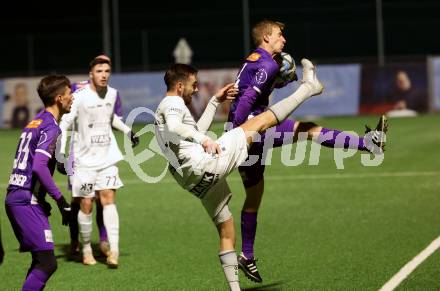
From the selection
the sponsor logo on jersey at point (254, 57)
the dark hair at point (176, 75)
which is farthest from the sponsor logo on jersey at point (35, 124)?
the sponsor logo on jersey at point (254, 57)

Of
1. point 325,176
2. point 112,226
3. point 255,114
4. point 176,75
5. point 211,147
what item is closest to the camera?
point 211,147

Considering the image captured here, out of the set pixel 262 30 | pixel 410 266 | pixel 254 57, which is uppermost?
pixel 262 30

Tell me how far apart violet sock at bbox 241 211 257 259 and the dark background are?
104ft

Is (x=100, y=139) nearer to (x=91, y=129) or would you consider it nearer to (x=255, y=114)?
(x=91, y=129)

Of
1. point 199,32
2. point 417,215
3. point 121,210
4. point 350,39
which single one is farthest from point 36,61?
point 417,215

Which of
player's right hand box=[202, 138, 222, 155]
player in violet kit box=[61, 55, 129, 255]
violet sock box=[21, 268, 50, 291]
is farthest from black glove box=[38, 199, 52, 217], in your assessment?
player in violet kit box=[61, 55, 129, 255]

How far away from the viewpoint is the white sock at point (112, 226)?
999 centimetres

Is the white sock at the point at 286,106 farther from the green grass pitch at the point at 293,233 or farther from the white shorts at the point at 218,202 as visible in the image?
the green grass pitch at the point at 293,233

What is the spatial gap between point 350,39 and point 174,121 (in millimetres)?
35992

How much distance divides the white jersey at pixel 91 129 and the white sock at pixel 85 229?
0.56m

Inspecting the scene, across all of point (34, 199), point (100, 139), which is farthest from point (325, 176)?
point (34, 199)

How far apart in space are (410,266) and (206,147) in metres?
2.91

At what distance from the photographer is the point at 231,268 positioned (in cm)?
Result: 777

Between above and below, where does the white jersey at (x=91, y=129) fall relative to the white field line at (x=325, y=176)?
above
